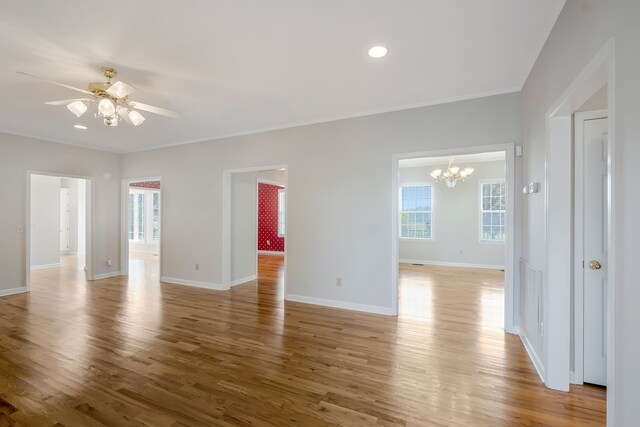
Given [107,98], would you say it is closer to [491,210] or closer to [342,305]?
[342,305]

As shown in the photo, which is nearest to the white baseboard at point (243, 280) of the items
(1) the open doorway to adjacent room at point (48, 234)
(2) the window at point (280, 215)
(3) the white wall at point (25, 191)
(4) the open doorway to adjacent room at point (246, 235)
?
(4) the open doorway to adjacent room at point (246, 235)

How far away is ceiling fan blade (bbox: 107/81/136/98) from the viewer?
2676 mm

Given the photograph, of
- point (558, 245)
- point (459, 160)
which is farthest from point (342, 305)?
point (459, 160)

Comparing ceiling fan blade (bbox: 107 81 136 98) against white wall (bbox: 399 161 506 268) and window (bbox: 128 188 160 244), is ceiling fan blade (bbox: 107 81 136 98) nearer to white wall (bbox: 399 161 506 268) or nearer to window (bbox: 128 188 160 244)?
white wall (bbox: 399 161 506 268)

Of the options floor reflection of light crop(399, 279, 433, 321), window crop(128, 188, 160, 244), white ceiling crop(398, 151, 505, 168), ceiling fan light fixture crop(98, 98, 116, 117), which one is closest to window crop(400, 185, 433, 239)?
white ceiling crop(398, 151, 505, 168)

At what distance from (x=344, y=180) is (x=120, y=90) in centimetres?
277

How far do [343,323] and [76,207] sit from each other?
10.1m

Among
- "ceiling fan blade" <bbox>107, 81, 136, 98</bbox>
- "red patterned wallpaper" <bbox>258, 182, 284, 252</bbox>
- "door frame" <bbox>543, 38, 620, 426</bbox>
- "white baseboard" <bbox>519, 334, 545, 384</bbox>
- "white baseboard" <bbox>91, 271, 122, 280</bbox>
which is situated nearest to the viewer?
"door frame" <bbox>543, 38, 620, 426</bbox>

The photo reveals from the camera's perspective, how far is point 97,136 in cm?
529

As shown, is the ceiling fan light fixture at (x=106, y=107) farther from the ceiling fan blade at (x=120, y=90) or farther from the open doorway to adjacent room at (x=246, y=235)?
the open doorway to adjacent room at (x=246, y=235)

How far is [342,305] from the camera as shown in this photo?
4.27m

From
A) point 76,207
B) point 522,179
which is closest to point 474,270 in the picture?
point 522,179

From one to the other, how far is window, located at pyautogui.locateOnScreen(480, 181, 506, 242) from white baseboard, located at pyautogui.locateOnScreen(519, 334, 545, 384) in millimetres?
4881

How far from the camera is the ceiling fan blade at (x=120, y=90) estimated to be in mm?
2676
